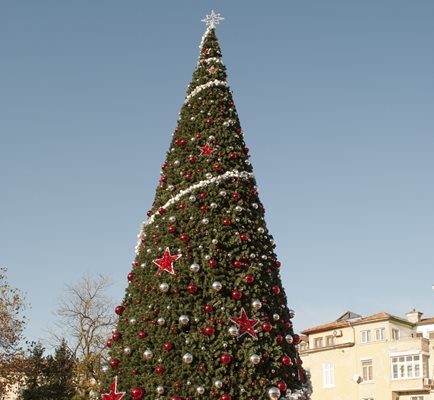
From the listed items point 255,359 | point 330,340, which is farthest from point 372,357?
point 255,359

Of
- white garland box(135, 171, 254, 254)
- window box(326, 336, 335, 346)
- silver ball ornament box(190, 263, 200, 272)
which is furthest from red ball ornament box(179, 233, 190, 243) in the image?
window box(326, 336, 335, 346)

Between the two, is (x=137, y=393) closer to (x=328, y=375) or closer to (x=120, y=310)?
(x=120, y=310)

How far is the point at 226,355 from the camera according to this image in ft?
23.5

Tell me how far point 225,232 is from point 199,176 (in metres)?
1.00

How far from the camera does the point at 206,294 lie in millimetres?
7625

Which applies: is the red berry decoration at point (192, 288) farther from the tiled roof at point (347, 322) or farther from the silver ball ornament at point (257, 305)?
the tiled roof at point (347, 322)

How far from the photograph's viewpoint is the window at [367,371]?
31984mm

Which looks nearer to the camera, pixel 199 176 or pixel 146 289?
pixel 146 289

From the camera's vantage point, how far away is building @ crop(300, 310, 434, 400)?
30469 mm

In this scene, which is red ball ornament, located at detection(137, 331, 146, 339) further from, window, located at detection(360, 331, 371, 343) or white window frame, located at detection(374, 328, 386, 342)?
window, located at detection(360, 331, 371, 343)

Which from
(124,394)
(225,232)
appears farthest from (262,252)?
(124,394)

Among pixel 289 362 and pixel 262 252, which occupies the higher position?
pixel 262 252

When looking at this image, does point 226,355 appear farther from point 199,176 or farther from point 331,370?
point 331,370

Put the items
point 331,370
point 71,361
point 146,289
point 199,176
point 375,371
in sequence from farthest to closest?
1. point 71,361
2. point 331,370
3. point 375,371
4. point 199,176
5. point 146,289
